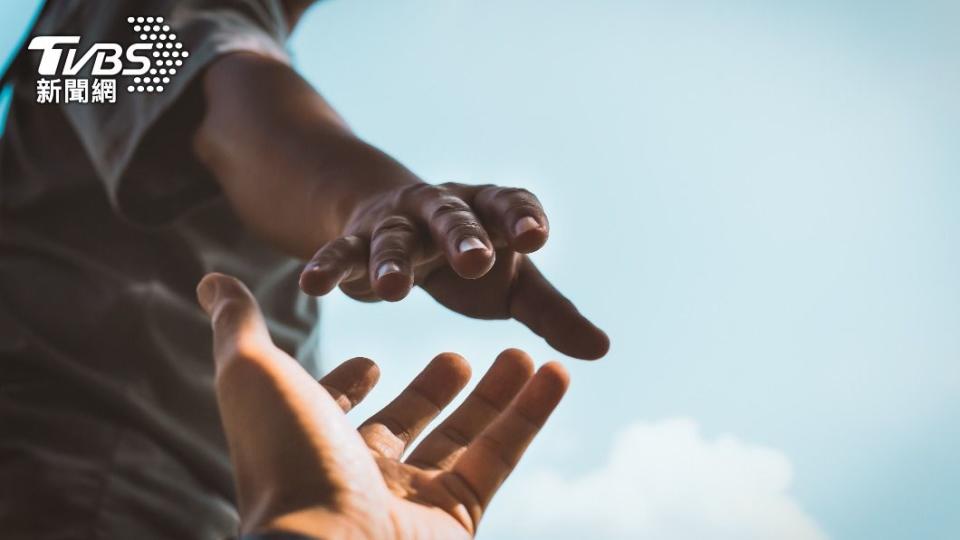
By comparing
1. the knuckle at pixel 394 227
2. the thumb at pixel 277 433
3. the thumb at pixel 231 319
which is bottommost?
the thumb at pixel 277 433

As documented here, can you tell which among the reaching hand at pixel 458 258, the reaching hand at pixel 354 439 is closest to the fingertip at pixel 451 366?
the reaching hand at pixel 354 439

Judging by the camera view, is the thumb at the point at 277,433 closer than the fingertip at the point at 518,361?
Yes

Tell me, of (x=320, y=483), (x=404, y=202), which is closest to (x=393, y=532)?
(x=320, y=483)

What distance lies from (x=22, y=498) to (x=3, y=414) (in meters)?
0.08

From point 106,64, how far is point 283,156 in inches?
11.4

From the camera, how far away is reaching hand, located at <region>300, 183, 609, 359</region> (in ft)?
1.38

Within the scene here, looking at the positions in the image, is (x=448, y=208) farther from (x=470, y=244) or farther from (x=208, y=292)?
(x=208, y=292)

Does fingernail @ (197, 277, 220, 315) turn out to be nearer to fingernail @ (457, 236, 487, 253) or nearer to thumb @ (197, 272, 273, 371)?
thumb @ (197, 272, 273, 371)

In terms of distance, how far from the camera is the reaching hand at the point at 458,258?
16.6 inches

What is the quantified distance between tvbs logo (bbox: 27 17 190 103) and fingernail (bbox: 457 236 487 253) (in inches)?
14.6

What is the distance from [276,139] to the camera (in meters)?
0.58

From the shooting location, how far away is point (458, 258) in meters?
0.42

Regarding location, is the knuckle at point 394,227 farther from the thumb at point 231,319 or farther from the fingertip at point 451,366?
the fingertip at point 451,366

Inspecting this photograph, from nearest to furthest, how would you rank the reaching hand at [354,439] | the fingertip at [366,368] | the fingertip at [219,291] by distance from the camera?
1. the reaching hand at [354,439]
2. the fingertip at [219,291]
3. the fingertip at [366,368]
